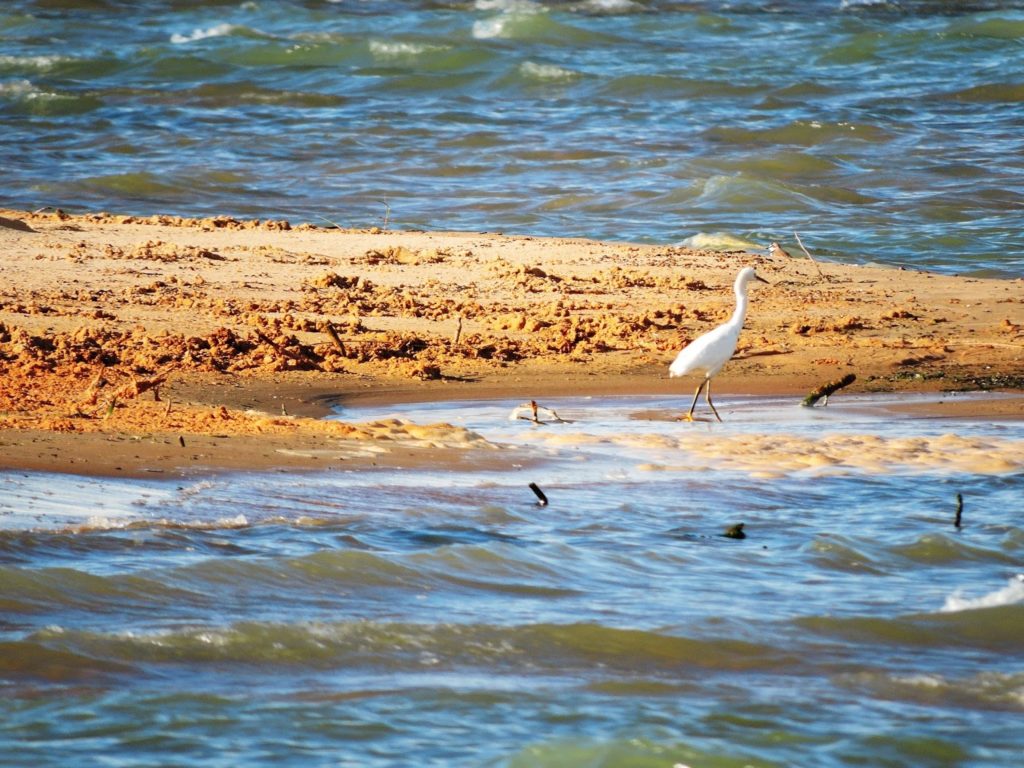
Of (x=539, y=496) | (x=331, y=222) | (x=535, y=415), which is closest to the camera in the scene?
(x=539, y=496)

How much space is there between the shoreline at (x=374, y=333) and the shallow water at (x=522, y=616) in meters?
0.84

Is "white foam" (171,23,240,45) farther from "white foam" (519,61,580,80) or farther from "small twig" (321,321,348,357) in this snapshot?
"small twig" (321,321,348,357)

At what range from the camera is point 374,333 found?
959cm

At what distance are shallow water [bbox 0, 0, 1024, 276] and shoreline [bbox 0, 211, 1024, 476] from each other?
2.30 meters

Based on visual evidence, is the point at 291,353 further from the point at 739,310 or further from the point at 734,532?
Result: the point at 734,532

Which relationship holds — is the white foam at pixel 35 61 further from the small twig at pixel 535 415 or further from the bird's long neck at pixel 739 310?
the small twig at pixel 535 415

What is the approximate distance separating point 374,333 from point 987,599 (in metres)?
4.95

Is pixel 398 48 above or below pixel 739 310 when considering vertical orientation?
above

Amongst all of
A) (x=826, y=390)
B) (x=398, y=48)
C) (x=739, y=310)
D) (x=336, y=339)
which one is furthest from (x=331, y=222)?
(x=398, y=48)

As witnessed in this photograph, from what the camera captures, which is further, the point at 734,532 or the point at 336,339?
the point at 336,339

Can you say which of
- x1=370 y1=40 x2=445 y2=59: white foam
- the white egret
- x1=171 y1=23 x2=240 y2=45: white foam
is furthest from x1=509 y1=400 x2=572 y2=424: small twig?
x1=171 y1=23 x2=240 y2=45: white foam

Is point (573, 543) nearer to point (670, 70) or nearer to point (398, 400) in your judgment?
point (398, 400)

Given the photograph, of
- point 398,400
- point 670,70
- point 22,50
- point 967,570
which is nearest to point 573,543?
point 967,570

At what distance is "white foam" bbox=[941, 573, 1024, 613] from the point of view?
18.0 feet
